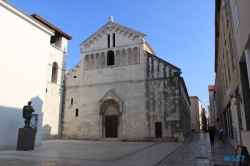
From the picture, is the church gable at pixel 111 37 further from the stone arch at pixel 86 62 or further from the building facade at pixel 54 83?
the building facade at pixel 54 83

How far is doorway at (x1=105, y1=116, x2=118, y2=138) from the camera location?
23.2m

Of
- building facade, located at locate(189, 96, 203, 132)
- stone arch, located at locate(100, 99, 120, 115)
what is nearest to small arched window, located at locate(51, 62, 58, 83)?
stone arch, located at locate(100, 99, 120, 115)

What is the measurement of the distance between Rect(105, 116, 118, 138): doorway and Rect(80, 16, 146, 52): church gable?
9.21 metres

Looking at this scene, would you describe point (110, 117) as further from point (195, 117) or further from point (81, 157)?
point (195, 117)

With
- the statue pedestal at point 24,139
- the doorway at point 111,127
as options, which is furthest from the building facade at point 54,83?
the statue pedestal at point 24,139

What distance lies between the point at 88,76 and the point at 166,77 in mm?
10157

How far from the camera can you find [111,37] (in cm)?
2552

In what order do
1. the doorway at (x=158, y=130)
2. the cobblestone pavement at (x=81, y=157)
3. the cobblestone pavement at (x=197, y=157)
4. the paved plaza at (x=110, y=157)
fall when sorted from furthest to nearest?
the doorway at (x=158, y=130), the cobblestone pavement at (x=197, y=157), the paved plaza at (x=110, y=157), the cobblestone pavement at (x=81, y=157)

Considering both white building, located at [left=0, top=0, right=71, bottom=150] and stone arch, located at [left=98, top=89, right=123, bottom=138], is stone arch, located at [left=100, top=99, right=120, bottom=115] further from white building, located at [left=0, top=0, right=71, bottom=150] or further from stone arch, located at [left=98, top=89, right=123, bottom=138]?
white building, located at [left=0, top=0, right=71, bottom=150]

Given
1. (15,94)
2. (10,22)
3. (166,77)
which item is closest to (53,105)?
(15,94)

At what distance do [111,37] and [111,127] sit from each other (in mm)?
11393

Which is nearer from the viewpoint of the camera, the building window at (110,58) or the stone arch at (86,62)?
the building window at (110,58)

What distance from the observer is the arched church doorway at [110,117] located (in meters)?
23.2

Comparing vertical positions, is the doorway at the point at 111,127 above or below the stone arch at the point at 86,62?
below
